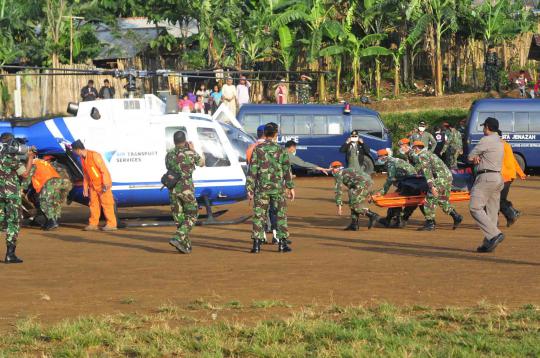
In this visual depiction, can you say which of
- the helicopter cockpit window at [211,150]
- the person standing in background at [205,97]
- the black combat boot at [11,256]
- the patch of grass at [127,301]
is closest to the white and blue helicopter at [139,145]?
the helicopter cockpit window at [211,150]

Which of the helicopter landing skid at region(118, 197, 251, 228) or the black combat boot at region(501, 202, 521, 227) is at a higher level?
the black combat boot at region(501, 202, 521, 227)

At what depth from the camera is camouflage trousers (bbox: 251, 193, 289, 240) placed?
1581cm

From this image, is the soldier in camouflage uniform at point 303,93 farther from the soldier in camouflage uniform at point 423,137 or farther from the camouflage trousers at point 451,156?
the soldier in camouflage uniform at point 423,137

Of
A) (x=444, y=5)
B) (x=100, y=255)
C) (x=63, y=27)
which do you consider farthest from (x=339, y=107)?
(x=100, y=255)

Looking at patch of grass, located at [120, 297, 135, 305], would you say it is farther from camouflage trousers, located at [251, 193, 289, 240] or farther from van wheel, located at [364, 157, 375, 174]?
van wheel, located at [364, 157, 375, 174]

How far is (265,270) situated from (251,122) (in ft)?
60.1

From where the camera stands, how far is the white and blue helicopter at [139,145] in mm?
20609

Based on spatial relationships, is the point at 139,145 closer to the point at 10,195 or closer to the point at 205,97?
the point at 10,195

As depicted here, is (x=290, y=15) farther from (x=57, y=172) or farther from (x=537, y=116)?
(x=57, y=172)

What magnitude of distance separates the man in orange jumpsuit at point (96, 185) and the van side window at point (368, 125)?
14001 mm

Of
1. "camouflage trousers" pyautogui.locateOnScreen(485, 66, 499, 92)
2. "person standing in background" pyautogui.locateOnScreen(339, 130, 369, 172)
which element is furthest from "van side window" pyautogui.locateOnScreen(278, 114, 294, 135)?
"camouflage trousers" pyautogui.locateOnScreen(485, 66, 499, 92)

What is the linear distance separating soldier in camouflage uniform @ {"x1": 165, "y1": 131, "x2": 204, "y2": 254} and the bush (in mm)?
20021

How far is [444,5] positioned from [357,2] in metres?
3.01

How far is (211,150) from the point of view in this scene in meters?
21.0
